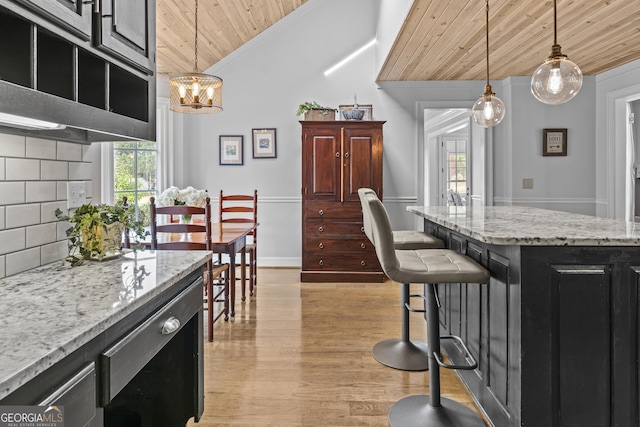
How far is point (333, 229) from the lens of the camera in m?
4.62

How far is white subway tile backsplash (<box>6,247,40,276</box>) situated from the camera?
1.18 metres

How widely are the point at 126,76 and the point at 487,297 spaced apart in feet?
5.73

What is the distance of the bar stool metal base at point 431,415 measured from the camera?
1.82 meters

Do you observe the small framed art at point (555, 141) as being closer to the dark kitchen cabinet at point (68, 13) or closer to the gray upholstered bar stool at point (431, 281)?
the gray upholstered bar stool at point (431, 281)

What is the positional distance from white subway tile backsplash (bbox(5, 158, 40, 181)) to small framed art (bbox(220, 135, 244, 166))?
399 centimetres

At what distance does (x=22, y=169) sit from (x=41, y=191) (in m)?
0.11

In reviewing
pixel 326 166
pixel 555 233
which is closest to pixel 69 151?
pixel 555 233

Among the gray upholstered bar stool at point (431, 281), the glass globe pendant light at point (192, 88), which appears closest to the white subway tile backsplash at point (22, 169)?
the gray upholstered bar stool at point (431, 281)

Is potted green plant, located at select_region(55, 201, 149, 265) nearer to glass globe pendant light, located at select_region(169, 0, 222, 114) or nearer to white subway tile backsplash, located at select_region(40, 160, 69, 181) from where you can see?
white subway tile backsplash, located at select_region(40, 160, 69, 181)

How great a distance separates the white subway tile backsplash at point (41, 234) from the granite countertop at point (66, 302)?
8cm

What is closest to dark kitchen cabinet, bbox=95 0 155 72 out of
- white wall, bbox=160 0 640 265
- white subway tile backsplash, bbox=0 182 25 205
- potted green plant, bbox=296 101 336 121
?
white subway tile backsplash, bbox=0 182 25 205

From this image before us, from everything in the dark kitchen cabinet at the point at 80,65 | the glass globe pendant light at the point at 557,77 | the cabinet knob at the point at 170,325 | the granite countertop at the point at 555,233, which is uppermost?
the glass globe pendant light at the point at 557,77

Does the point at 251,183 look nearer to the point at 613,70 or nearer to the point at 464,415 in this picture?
the point at 464,415

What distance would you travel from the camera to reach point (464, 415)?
1.87 metres
